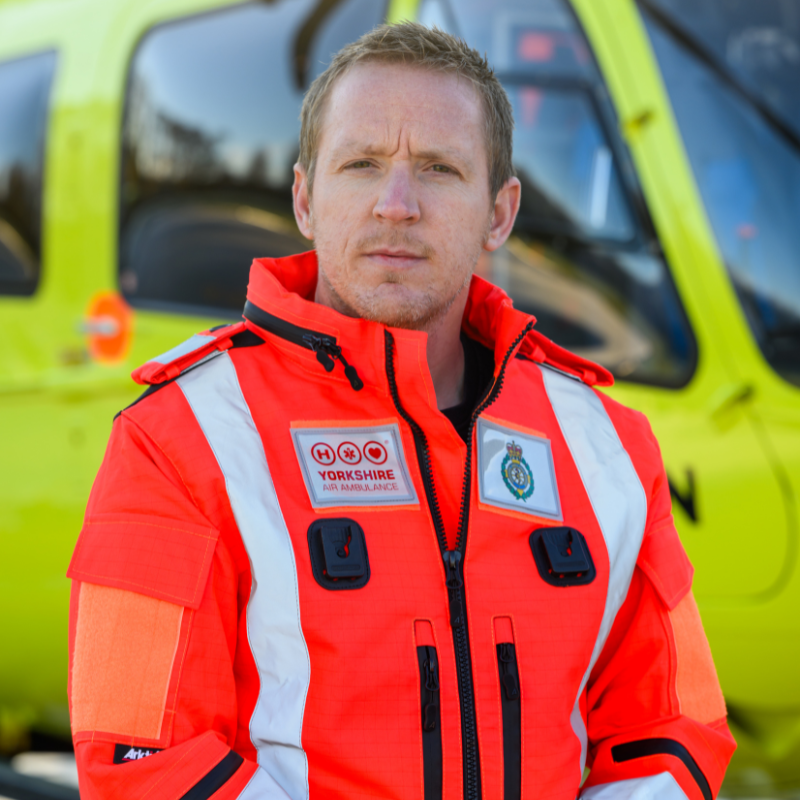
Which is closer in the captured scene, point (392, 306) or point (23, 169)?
point (392, 306)

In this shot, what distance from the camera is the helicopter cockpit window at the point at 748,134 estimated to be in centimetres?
236

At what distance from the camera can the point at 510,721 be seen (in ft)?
4.34

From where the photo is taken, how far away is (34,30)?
3.49m

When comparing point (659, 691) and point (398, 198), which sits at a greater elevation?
point (398, 198)

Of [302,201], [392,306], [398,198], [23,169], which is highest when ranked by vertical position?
[23,169]

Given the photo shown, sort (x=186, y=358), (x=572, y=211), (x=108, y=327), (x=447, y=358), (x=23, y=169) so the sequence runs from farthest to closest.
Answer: (x=23, y=169)
(x=108, y=327)
(x=572, y=211)
(x=447, y=358)
(x=186, y=358)

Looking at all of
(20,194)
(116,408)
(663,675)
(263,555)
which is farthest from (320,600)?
(20,194)

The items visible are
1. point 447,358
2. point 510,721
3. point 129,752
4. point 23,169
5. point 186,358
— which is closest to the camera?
point 129,752

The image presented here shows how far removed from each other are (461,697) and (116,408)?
6.45 ft

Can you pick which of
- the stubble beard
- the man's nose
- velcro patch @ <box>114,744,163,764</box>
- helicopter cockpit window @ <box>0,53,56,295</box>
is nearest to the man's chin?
the stubble beard

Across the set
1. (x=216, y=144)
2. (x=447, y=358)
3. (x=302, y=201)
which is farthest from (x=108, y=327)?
(x=447, y=358)

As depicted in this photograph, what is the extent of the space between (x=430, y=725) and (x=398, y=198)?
0.75m

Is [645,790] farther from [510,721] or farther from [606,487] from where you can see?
[606,487]

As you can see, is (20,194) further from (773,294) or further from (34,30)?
(773,294)
